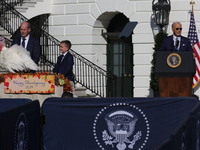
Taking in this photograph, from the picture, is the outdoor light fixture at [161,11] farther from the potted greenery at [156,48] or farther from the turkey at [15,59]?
the turkey at [15,59]

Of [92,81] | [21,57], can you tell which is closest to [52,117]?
[21,57]

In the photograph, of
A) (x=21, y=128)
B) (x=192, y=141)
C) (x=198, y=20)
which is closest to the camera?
(x=192, y=141)

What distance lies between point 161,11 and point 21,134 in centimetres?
1078

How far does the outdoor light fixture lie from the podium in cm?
627

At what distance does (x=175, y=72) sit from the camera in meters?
9.91

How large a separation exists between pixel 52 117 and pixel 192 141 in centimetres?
269

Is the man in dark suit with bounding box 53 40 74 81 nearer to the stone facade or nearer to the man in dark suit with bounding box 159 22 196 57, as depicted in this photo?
the man in dark suit with bounding box 159 22 196 57

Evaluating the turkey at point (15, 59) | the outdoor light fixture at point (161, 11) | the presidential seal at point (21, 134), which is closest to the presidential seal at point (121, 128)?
the presidential seal at point (21, 134)

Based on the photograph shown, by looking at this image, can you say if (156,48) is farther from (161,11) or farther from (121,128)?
(121,128)

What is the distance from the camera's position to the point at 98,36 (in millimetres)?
17797

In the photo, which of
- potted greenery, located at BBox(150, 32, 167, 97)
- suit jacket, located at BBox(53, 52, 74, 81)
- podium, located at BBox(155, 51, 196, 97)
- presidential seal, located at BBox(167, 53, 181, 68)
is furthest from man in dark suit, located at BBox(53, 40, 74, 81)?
potted greenery, located at BBox(150, 32, 167, 97)

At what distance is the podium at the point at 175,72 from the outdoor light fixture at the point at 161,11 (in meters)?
6.27

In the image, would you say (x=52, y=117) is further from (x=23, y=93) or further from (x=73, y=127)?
(x=23, y=93)

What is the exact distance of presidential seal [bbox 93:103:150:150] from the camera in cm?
739
